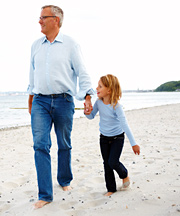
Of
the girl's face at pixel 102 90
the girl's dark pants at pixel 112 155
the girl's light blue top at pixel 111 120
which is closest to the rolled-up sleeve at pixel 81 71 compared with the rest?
the girl's face at pixel 102 90

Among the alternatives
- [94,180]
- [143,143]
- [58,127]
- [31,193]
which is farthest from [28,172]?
[143,143]

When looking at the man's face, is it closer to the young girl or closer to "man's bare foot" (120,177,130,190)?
the young girl

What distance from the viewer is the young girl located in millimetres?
3211

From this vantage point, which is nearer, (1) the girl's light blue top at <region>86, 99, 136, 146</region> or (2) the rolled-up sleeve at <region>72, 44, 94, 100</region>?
(1) the girl's light blue top at <region>86, 99, 136, 146</region>

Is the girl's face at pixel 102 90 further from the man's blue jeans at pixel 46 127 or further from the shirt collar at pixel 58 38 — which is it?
the shirt collar at pixel 58 38

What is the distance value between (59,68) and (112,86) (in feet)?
2.37

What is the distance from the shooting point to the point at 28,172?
15.3 feet

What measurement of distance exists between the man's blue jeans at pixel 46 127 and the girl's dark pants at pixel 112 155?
0.56 meters

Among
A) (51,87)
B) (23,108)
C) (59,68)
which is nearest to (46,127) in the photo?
(51,87)

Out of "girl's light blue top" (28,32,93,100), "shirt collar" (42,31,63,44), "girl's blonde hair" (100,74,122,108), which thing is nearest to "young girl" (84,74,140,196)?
"girl's blonde hair" (100,74,122,108)

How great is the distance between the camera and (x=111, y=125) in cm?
329

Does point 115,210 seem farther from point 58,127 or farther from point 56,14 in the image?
point 56,14

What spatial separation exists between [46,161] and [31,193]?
73 centimetres

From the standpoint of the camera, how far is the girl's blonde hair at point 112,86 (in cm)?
322
